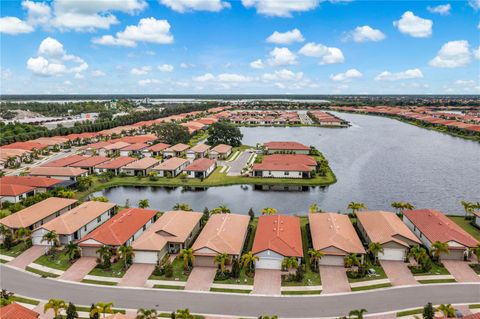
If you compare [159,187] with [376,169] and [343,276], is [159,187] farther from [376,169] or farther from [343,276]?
[376,169]

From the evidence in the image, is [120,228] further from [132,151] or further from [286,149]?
[286,149]

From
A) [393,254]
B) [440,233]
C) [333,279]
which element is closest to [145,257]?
[333,279]

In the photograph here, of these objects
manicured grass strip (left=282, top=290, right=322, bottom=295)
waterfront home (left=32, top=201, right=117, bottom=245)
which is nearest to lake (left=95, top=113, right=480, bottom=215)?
waterfront home (left=32, top=201, right=117, bottom=245)

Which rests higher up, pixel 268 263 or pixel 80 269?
pixel 268 263

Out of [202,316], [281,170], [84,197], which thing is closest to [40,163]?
[84,197]

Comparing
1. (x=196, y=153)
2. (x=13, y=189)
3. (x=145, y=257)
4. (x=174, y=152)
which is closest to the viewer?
(x=145, y=257)

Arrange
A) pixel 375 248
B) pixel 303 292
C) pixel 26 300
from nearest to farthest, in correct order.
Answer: pixel 26 300
pixel 303 292
pixel 375 248
